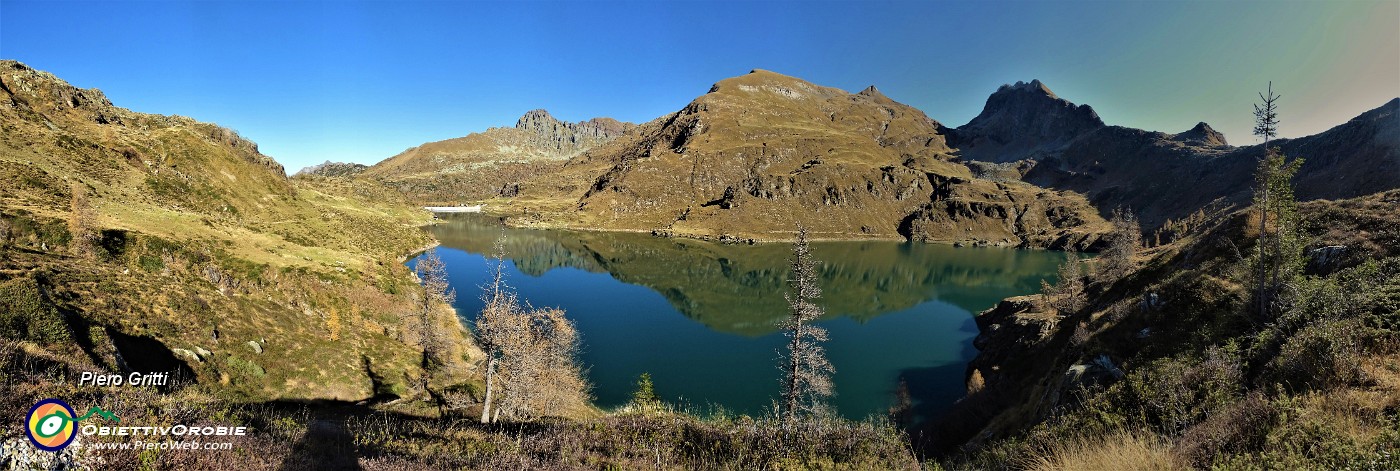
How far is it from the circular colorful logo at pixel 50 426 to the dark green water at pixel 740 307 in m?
37.9

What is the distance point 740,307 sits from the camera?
8419 cm

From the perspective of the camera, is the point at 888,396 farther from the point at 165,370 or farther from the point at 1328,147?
the point at 1328,147

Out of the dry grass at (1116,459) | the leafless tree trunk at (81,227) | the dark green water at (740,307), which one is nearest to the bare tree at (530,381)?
the dark green water at (740,307)

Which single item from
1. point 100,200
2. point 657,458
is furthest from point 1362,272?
point 100,200

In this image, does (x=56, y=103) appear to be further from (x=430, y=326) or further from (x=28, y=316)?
(x=28, y=316)

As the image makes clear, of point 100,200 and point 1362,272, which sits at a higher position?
point 100,200

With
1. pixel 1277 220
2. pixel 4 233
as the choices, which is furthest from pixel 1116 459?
pixel 4 233

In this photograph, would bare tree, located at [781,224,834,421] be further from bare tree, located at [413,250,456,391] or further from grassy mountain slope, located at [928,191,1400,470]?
bare tree, located at [413,250,456,391]

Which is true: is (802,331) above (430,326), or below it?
above

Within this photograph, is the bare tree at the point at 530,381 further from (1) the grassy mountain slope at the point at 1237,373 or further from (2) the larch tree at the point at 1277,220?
(2) the larch tree at the point at 1277,220

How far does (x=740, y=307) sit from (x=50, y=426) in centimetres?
8108

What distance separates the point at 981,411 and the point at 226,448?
34.7 m

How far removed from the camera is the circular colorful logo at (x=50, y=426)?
5.26 m

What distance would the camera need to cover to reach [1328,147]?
6255 inches
